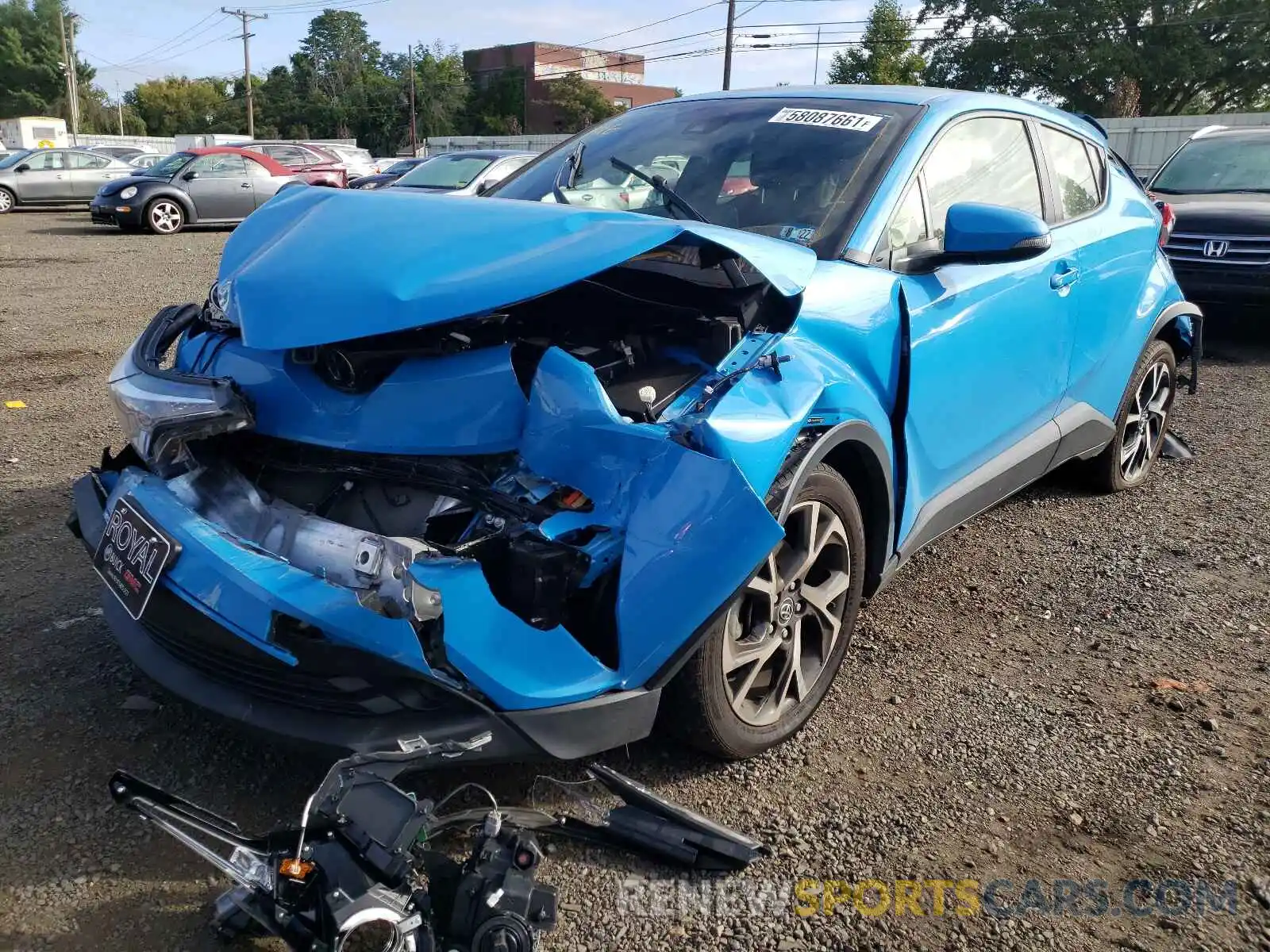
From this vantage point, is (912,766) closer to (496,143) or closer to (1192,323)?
(1192,323)

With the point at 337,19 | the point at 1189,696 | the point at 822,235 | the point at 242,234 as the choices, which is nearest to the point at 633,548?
the point at 822,235

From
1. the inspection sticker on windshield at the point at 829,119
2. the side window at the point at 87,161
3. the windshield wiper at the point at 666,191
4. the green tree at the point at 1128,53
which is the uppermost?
the green tree at the point at 1128,53

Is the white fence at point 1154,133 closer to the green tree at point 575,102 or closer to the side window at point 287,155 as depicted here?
the side window at point 287,155

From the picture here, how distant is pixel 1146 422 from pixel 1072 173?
1.47 m

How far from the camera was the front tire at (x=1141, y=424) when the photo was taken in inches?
183

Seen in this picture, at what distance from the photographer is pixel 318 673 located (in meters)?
2.04

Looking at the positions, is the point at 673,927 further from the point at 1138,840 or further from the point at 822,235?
the point at 822,235

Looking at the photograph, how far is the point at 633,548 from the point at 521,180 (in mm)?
2135

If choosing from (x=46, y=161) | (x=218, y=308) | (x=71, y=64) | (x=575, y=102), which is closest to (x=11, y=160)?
(x=46, y=161)

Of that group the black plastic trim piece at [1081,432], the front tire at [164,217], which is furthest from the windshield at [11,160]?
the black plastic trim piece at [1081,432]

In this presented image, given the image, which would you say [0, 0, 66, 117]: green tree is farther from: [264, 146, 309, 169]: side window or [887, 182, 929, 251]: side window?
[887, 182, 929, 251]: side window

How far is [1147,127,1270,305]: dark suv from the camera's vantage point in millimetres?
7910

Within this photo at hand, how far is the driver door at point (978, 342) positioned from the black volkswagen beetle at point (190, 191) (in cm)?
1455

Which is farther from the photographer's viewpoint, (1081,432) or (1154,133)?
(1154,133)
